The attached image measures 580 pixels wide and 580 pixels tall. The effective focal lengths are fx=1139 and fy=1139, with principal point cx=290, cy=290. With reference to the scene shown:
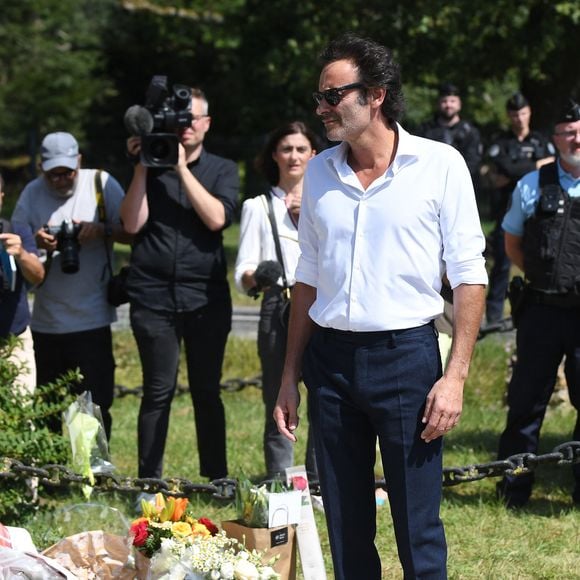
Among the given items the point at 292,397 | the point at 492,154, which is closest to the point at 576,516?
the point at 292,397

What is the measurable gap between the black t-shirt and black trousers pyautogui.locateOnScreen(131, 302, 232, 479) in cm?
7

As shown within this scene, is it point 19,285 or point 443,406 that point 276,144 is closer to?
point 19,285

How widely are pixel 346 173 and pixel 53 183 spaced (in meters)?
3.08

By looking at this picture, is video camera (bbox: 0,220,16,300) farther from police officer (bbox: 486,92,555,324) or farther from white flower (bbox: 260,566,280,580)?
police officer (bbox: 486,92,555,324)

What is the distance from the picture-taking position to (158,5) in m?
27.1

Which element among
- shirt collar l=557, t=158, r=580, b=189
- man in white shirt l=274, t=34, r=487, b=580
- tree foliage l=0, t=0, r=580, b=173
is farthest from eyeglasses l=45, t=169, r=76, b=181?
tree foliage l=0, t=0, r=580, b=173

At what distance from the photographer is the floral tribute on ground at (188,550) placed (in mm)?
4086

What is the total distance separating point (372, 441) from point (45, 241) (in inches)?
117

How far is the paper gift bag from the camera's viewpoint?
444 centimetres

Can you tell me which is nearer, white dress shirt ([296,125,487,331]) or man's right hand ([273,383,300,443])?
white dress shirt ([296,125,487,331])

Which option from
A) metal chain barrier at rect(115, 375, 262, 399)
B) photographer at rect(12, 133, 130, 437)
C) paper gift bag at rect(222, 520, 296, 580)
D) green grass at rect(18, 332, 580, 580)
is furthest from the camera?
metal chain barrier at rect(115, 375, 262, 399)

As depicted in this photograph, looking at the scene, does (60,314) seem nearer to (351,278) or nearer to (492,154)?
(351,278)

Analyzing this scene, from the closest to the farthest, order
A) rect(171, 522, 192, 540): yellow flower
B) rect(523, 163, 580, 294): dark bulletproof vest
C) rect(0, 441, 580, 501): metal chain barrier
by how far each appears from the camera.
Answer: rect(171, 522, 192, 540): yellow flower < rect(0, 441, 580, 501): metal chain barrier < rect(523, 163, 580, 294): dark bulletproof vest

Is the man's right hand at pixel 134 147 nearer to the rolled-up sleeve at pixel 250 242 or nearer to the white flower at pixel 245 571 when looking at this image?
the rolled-up sleeve at pixel 250 242
